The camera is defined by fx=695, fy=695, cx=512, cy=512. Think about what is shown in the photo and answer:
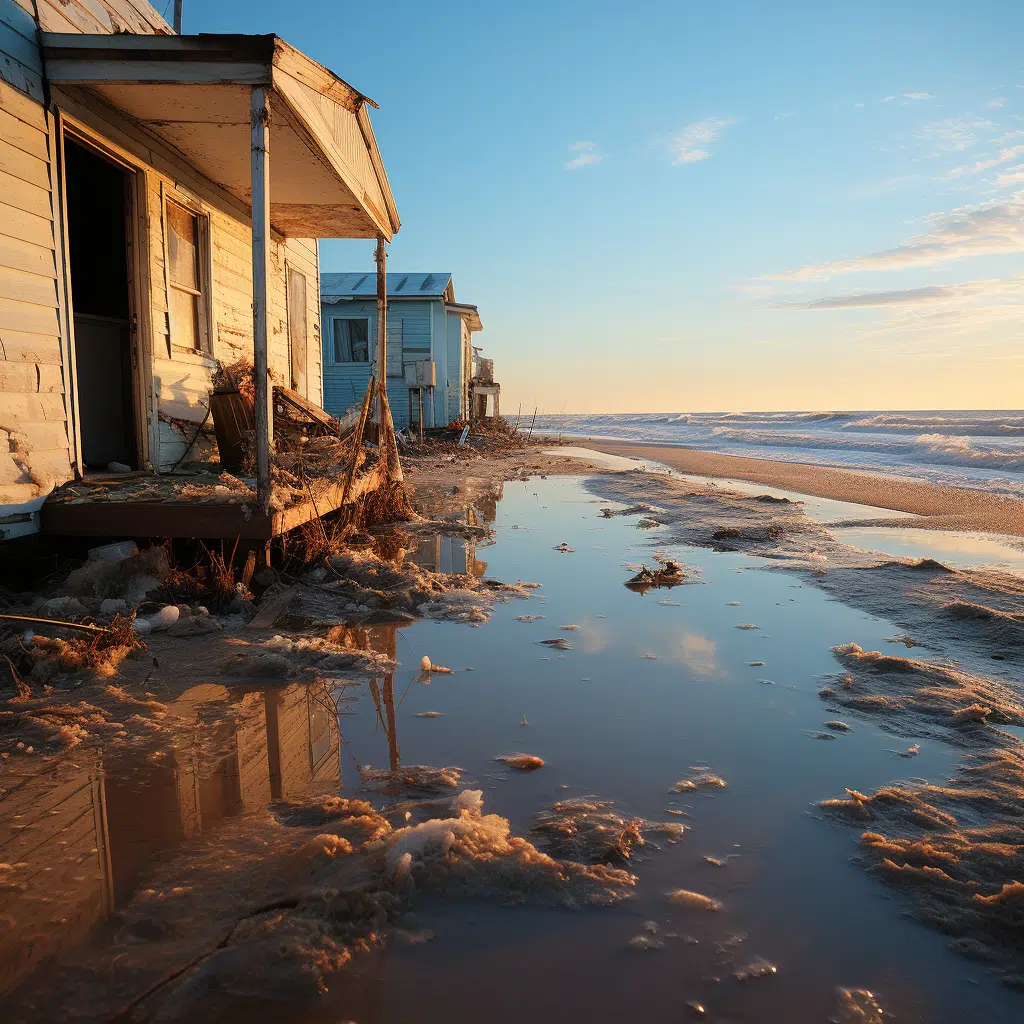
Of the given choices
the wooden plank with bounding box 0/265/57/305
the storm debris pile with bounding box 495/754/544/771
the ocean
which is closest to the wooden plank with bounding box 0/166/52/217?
the wooden plank with bounding box 0/265/57/305

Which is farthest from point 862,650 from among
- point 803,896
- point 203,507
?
point 203,507

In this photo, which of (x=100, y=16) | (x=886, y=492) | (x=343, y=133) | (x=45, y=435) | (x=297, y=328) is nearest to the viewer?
(x=45, y=435)

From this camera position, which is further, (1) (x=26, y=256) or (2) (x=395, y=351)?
(2) (x=395, y=351)

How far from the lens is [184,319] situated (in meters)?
7.42

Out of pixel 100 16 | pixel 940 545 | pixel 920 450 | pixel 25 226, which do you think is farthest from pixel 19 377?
pixel 920 450

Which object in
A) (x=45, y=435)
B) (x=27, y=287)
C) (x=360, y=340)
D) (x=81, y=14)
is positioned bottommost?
(x=45, y=435)

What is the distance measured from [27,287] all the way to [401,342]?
58.9ft

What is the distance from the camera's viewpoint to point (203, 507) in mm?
5117

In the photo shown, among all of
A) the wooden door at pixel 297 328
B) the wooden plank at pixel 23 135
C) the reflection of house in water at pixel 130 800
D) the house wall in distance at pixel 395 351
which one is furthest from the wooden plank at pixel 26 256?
the house wall in distance at pixel 395 351

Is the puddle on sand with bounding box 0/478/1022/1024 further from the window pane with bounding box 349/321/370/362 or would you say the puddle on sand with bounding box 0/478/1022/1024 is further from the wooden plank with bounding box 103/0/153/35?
the window pane with bounding box 349/321/370/362

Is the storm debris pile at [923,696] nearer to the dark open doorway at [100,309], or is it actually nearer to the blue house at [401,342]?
the dark open doorway at [100,309]

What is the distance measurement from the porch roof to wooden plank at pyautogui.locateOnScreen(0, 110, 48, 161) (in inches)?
18.5

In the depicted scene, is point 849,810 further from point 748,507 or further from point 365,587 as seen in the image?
point 748,507

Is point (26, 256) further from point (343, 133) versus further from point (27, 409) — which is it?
point (343, 133)
